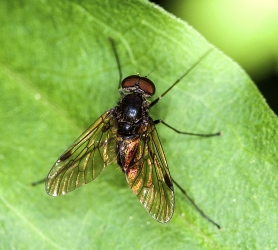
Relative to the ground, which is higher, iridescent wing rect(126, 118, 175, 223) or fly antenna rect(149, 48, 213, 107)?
fly antenna rect(149, 48, 213, 107)

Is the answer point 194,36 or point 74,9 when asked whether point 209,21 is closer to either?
point 194,36

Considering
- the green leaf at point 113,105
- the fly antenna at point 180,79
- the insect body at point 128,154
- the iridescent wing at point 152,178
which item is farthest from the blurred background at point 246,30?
the iridescent wing at point 152,178

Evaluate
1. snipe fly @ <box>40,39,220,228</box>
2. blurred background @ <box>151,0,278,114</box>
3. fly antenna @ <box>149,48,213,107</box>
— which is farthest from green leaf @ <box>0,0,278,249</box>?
blurred background @ <box>151,0,278,114</box>

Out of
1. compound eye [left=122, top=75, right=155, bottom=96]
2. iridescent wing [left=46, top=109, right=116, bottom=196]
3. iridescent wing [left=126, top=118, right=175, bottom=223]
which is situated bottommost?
iridescent wing [left=46, top=109, right=116, bottom=196]

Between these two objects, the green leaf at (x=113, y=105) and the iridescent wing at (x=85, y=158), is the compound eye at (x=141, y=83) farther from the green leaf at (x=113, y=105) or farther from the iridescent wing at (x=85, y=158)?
the iridescent wing at (x=85, y=158)

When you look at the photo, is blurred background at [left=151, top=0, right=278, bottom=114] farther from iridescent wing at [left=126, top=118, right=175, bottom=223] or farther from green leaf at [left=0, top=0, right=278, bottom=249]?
iridescent wing at [left=126, top=118, right=175, bottom=223]

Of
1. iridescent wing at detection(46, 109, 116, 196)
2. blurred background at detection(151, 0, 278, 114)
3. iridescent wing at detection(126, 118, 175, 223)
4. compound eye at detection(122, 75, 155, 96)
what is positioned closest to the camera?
iridescent wing at detection(126, 118, 175, 223)
